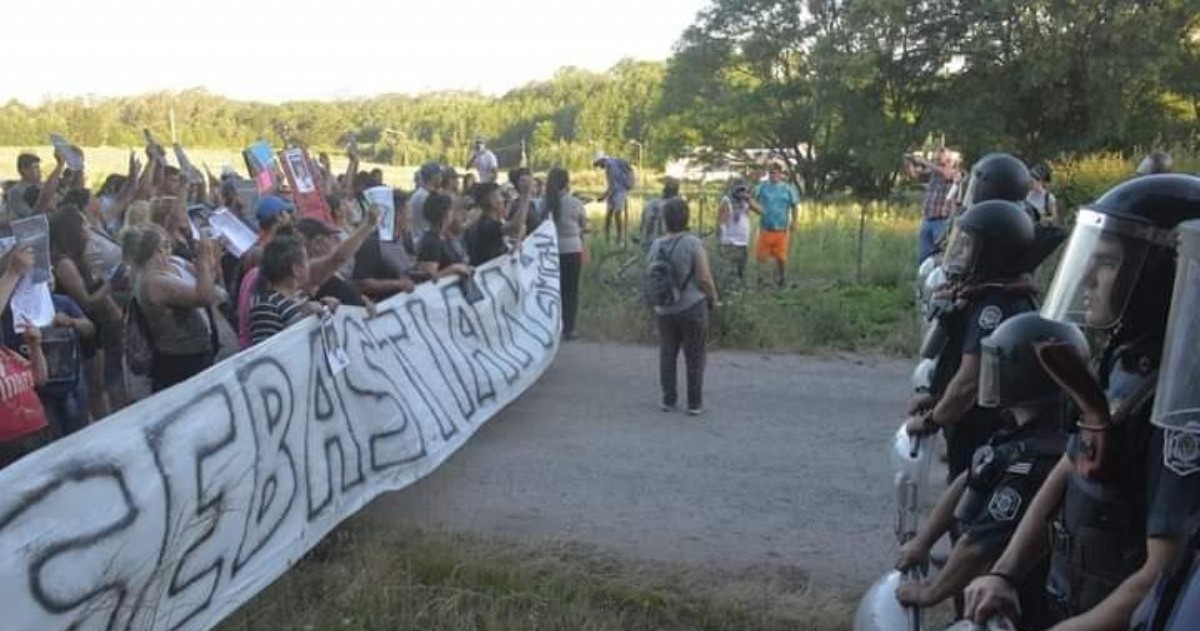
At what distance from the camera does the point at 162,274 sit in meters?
6.14

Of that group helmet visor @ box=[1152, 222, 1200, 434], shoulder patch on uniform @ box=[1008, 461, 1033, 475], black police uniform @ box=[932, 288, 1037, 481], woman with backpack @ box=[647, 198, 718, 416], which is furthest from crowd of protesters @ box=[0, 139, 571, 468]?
helmet visor @ box=[1152, 222, 1200, 434]

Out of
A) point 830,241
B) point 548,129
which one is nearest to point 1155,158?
point 830,241

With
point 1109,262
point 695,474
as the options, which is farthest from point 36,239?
point 1109,262

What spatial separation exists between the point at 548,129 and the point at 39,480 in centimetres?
5008

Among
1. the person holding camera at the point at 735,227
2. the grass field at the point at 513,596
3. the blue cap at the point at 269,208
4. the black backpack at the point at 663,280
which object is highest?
the blue cap at the point at 269,208

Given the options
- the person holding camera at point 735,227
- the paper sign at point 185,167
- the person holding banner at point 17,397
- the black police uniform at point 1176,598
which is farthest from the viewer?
the person holding camera at point 735,227

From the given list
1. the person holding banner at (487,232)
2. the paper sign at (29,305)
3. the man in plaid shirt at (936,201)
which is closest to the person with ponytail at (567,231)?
the person holding banner at (487,232)

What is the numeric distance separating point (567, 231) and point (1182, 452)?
9.60 meters

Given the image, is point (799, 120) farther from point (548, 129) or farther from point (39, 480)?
point (39, 480)

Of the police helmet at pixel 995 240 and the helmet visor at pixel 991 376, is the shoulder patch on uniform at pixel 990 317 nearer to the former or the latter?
the police helmet at pixel 995 240

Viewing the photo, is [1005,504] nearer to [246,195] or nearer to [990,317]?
[990,317]

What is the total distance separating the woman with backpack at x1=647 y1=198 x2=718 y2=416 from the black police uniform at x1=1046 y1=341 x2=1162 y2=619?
5896 mm

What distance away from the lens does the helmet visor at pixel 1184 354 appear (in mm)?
2203

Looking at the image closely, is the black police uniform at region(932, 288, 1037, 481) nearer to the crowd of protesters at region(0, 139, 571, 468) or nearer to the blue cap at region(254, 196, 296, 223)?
the crowd of protesters at region(0, 139, 571, 468)
